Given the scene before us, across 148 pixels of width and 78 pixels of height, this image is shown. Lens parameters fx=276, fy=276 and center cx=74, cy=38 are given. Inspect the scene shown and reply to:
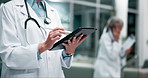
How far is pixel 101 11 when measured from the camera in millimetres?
8875

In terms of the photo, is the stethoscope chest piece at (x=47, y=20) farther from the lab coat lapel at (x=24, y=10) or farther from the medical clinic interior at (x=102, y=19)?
the medical clinic interior at (x=102, y=19)

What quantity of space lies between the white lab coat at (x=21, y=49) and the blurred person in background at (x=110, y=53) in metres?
1.82

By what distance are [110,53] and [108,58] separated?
3.3 inches

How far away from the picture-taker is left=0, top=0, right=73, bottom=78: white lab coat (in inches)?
62.6

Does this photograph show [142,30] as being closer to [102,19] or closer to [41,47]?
[102,19]

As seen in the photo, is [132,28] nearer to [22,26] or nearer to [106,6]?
[106,6]

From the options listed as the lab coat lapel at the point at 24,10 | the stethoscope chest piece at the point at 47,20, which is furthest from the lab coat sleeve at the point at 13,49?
the stethoscope chest piece at the point at 47,20

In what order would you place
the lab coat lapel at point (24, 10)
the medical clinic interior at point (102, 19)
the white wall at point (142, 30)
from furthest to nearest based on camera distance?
the white wall at point (142, 30), the medical clinic interior at point (102, 19), the lab coat lapel at point (24, 10)

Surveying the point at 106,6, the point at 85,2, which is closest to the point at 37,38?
the point at 85,2

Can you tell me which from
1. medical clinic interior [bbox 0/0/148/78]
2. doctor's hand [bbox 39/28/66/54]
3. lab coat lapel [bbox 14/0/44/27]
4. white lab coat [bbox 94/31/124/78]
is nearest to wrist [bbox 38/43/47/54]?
doctor's hand [bbox 39/28/66/54]

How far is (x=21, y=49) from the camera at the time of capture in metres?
1.59

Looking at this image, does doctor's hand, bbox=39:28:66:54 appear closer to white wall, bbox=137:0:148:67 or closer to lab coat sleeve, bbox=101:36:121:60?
lab coat sleeve, bbox=101:36:121:60

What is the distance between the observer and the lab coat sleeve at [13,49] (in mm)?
1584

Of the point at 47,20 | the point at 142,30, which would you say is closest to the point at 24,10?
the point at 47,20
